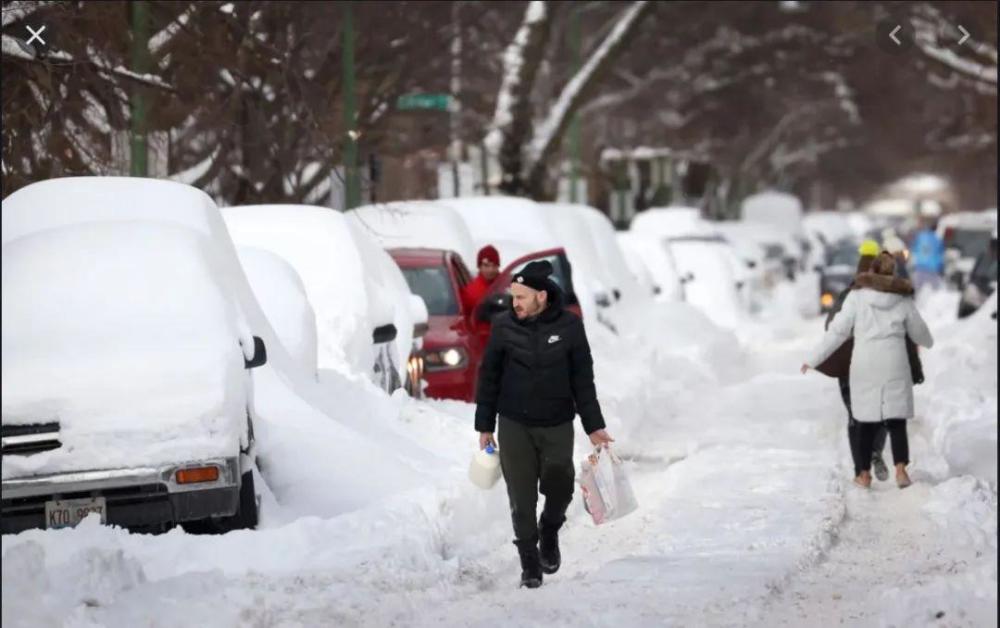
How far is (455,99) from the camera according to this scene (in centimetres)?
3269

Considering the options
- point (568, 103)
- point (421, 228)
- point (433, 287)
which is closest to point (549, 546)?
point (433, 287)

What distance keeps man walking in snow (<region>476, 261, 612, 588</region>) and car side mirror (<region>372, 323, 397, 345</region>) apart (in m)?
5.05

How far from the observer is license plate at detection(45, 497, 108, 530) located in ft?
31.9

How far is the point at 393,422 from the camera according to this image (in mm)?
14219

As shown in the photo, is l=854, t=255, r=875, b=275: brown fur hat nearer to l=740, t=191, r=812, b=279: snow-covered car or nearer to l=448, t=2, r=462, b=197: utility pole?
l=448, t=2, r=462, b=197: utility pole

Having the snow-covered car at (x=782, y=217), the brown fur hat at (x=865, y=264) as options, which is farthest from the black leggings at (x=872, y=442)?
the snow-covered car at (x=782, y=217)

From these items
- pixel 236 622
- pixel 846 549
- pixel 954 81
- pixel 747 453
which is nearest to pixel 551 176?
pixel 954 81

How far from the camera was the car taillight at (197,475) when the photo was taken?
32.3 ft

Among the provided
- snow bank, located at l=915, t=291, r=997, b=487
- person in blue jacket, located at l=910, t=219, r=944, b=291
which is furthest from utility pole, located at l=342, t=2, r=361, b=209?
person in blue jacket, located at l=910, t=219, r=944, b=291

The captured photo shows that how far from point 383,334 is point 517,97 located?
21.0m

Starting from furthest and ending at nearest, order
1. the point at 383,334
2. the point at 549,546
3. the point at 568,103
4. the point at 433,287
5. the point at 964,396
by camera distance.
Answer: the point at 568,103 → the point at 964,396 → the point at 433,287 → the point at 383,334 → the point at 549,546

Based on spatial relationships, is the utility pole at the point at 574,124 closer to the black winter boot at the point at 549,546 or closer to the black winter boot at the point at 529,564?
the black winter boot at the point at 549,546

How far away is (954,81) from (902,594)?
157 feet

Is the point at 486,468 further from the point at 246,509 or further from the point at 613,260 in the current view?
the point at 613,260
